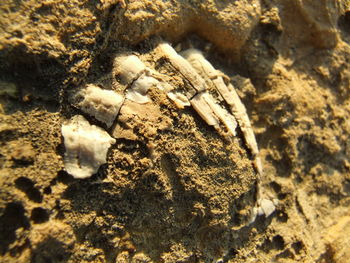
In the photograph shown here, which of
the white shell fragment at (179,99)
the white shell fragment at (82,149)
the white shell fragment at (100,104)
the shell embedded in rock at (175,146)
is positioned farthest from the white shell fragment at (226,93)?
the white shell fragment at (82,149)

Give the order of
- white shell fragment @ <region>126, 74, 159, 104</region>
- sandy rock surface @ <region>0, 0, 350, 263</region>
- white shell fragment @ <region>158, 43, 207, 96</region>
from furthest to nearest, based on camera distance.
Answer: white shell fragment @ <region>158, 43, 207, 96</region> → white shell fragment @ <region>126, 74, 159, 104</region> → sandy rock surface @ <region>0, 0, 350, 263</region>

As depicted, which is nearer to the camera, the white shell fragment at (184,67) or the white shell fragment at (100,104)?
the white shell fragment at (100,104)

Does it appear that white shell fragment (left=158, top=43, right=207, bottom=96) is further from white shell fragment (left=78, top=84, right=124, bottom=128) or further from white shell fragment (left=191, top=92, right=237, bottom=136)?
white shell fragment (left=78, top=84, right=124, bottom=128)

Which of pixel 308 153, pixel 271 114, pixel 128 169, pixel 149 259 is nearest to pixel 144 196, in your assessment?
pixel 128 169

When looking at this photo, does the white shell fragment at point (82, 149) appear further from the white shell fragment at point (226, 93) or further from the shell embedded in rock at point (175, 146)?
the white shell fragment at point (226, 93)

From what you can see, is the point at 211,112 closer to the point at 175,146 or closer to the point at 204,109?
the point at 204,109

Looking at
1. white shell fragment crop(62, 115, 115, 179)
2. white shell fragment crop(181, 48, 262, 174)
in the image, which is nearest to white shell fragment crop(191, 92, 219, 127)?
white shell fragment crop(181, 48, 262, 174)

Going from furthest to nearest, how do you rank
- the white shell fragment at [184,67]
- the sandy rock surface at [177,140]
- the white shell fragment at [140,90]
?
the white shell fragment at [184,67]
the white shell fragment at [140,90]
the sandy rock surface at [177,140]
